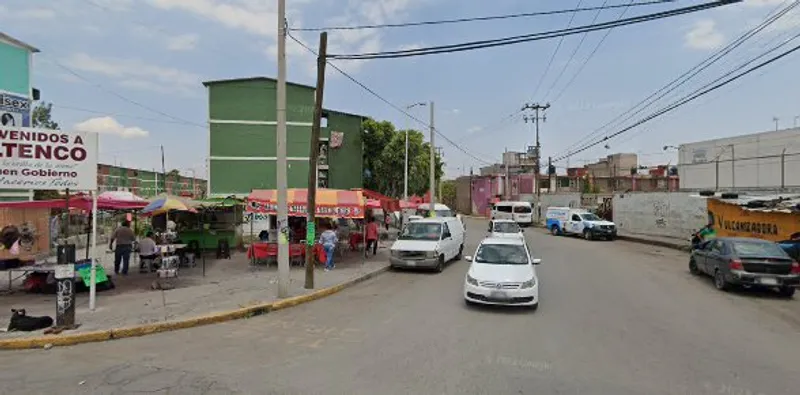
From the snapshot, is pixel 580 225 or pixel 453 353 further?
pixel 580 225

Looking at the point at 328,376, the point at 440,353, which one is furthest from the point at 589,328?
the point at 328,376

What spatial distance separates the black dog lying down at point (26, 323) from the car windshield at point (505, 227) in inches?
778

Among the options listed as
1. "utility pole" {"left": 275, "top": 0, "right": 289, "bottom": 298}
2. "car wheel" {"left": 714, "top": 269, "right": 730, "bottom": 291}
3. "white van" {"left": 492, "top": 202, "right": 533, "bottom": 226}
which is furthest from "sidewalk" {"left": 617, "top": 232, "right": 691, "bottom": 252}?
"utility pole" {"left": 275, "top": 0, "right": 289, "bottom": 298}

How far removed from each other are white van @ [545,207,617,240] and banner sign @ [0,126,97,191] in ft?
96.5

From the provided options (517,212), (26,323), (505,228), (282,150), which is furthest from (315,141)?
(517,212)

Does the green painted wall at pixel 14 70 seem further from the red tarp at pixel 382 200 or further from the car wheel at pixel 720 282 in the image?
the car wheel at pixel 720 282

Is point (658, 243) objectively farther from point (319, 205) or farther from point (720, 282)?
point (319, 205)

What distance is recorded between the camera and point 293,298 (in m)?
11.2

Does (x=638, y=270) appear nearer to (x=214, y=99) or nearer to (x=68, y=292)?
(x=68, y=292)

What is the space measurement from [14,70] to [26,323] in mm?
13312

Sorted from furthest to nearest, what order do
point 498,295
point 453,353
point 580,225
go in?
point 580,225 → point 498,295 → point 453,353

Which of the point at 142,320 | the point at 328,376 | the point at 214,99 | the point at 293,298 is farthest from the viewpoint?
the point at 214,99

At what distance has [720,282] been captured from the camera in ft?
43.7

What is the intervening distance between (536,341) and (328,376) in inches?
141
